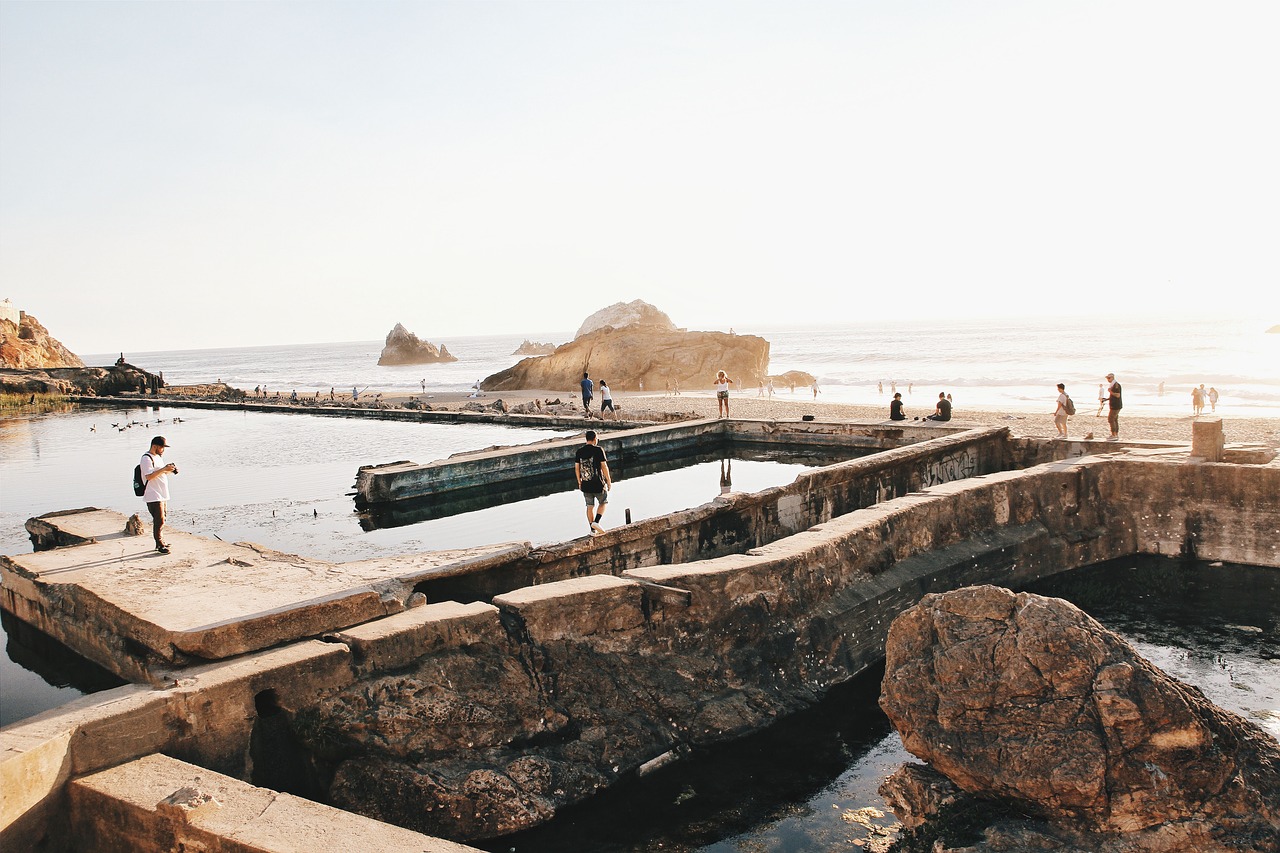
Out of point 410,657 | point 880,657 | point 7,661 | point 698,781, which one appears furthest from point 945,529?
point 7,661

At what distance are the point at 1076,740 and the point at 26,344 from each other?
226 feet

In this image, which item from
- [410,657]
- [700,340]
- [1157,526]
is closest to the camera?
[410,657]

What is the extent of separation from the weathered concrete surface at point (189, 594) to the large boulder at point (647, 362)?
39.0m

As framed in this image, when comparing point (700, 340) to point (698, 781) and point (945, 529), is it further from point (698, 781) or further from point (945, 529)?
point (698, 781)

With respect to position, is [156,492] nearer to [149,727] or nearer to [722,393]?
[149,727]

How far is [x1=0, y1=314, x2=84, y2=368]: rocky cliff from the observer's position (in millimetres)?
54406

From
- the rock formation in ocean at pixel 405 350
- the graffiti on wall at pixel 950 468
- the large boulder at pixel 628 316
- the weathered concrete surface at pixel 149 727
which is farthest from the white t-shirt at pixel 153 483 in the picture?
the rock formation in ocean at pixel 405 350

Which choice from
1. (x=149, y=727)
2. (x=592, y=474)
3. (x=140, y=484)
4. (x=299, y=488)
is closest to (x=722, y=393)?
(x=299, y=488)

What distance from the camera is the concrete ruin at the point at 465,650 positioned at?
4.51 m

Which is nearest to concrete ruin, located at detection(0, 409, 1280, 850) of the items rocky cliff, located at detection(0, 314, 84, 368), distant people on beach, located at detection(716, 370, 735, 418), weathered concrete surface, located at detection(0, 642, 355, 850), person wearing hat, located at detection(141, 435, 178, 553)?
weathered concrete surface, located at detection(0, 642, 355, 850)

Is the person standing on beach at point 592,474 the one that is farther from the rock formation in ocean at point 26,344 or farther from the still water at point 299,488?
the rock formation in ocean at point 26,344

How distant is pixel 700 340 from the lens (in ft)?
160

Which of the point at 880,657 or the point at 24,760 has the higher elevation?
the point at 24,760

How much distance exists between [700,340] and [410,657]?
1749 inches
